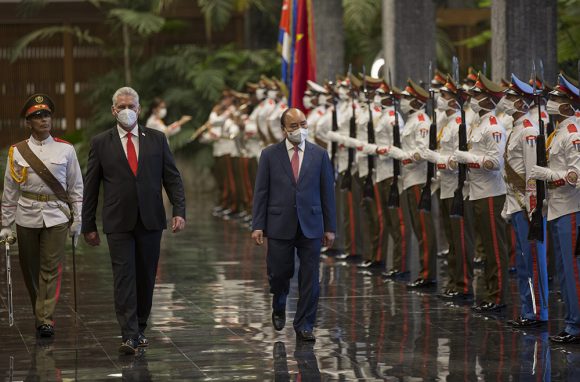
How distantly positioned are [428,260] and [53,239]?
13.6ft

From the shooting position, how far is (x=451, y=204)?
13.0m

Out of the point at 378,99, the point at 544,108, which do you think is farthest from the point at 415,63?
the point at 544,108

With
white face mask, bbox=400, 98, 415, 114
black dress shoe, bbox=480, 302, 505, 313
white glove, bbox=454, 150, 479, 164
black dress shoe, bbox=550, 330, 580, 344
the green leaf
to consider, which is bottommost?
black dress shoe, bbox=550, 330, 580, 344

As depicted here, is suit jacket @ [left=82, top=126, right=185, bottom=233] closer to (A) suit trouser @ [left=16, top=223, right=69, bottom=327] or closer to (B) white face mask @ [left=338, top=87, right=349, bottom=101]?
(A) suit trouser @ [left=16, top=223, right=69, bottom=327]

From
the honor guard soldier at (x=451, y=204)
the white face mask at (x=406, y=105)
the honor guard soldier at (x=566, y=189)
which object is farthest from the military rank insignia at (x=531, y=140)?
the white face mask at (x=406, y=105)

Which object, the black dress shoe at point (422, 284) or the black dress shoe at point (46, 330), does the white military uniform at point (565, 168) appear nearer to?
the black dress shoe at point (422, 284)

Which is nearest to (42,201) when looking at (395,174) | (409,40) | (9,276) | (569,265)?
(9,276)

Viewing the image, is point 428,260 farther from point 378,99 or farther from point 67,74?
point 67,74

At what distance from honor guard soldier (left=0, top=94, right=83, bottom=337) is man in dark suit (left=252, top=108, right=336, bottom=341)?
4.99 ft

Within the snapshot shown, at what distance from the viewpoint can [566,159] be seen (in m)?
10.4

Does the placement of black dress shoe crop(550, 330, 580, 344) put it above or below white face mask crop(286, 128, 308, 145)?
below

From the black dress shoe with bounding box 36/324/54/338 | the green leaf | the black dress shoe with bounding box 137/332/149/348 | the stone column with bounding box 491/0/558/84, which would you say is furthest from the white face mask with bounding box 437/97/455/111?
the green leaf

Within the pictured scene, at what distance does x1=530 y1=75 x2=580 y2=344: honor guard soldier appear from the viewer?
10.4 m

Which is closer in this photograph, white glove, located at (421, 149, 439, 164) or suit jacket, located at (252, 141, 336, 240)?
suit jacket, located at (252, 141, 336, 240)
